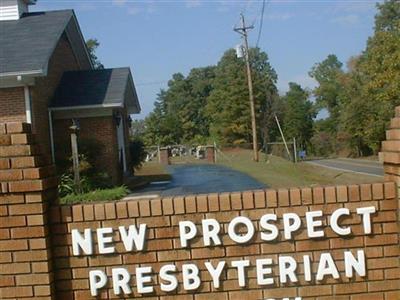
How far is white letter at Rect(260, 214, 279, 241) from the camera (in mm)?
3756

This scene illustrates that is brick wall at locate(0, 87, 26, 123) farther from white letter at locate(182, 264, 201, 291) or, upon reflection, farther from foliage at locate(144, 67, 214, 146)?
foliage at locate(144, 67, 214, 146)

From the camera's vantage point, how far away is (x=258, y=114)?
60.4 meters

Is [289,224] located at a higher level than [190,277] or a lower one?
higher

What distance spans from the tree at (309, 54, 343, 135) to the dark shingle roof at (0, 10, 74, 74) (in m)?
52.5

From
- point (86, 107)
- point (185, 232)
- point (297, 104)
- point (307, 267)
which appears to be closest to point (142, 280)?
point (185, 232)

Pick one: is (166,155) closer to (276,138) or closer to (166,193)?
(166,193)

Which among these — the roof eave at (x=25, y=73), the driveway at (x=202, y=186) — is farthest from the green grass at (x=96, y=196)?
the roof eave at (x=25, y=73)

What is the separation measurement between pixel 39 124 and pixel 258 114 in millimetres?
46722

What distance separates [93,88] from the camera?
56.1ft

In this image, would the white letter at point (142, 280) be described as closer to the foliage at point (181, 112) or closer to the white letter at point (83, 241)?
the white letter at point (83, 241)

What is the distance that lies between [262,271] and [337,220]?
0.62 meters

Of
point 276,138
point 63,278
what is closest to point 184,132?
point 276,138

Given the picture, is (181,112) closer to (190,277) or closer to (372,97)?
(372,97)

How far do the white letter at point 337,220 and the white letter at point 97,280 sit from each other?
1619 millimetres
